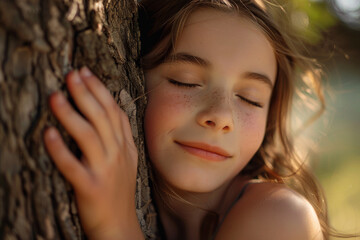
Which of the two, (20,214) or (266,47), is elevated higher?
(266,47)

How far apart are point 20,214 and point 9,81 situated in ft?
1.22

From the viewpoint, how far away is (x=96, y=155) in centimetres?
130

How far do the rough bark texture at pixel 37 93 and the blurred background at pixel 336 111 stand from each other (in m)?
1.54

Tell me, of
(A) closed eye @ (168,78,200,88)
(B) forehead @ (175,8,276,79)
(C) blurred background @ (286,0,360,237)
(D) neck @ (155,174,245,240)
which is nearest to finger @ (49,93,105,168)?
(A) closed eye @ (168,78,200,88)

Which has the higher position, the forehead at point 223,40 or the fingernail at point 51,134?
the forehead at point 223,40

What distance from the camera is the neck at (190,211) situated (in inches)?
91.3

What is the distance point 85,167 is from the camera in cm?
128

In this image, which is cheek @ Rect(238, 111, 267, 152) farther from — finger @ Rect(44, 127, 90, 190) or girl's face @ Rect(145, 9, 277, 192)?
finger @ Rect(44, 127, 90, 190)

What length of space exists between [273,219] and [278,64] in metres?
0.96

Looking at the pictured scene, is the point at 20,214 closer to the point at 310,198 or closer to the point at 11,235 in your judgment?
the point at 11,235

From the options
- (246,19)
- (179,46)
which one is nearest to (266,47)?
(246,19)

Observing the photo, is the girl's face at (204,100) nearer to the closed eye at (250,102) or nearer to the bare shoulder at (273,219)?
the closed eye at (250,102)

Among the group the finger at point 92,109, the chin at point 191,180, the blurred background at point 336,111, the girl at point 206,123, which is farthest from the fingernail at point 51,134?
the blurred background at point 336,111

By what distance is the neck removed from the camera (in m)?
2.32
